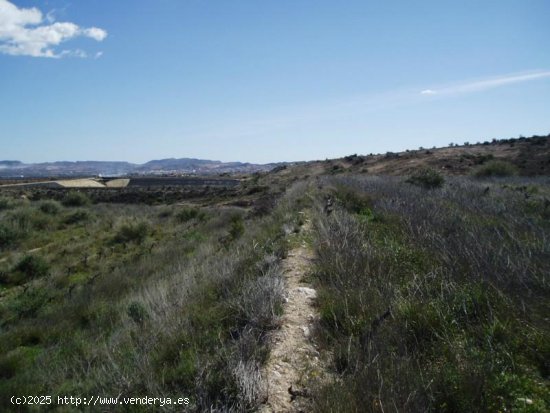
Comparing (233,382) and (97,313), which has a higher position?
(233,382)

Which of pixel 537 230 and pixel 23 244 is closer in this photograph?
pixel 537 230

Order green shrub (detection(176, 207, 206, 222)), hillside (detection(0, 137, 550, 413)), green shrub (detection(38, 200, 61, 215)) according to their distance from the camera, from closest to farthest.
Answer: hillside (detection(0, 137, 550, 413)), green shrub (detection(176, 207, 206, 222)), green shrub (detection(38, 200, 61, 215))

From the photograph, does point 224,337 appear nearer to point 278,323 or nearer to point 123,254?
point 278,323

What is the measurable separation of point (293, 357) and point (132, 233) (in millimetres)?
21874

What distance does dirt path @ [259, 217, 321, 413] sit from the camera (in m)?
3.52

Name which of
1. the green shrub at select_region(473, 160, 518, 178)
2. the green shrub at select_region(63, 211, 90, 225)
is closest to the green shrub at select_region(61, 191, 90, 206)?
the green shrub at select_region(63, 211, 90, 225)

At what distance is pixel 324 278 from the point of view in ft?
20.9

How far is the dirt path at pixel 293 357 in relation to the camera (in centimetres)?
352

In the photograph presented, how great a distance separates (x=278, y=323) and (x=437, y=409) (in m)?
2.31

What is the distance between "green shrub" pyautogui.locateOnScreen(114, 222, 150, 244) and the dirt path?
1910 cm

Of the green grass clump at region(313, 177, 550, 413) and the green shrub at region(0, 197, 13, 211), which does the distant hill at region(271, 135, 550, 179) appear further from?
the green shrub at region(0, 197, 13, 211)

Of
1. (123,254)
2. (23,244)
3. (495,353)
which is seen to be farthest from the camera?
(23,244)

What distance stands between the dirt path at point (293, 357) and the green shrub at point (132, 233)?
19.1 meters

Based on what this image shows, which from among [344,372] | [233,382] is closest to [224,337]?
[233,382]
